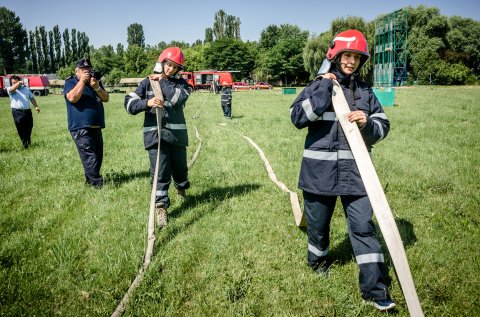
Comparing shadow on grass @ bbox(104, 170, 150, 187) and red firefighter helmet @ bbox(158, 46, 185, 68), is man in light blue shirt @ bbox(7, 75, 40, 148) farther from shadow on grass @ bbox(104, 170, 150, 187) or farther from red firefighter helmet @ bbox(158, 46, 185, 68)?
red firefighter helmet @ bbox(158, 46, 185, 68)

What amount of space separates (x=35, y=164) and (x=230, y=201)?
5.48 metres

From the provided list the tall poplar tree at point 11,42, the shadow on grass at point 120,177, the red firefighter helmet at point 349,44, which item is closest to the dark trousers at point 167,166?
the shadow on grass at point 120,177

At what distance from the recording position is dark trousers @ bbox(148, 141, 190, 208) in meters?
4.85

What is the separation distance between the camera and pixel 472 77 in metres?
51.1

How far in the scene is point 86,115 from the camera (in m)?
6.12

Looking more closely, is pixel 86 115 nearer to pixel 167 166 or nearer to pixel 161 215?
pixel 167 166

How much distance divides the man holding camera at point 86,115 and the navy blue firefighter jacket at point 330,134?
440cm

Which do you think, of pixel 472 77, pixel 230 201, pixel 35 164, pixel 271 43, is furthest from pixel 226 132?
pixel 271 43

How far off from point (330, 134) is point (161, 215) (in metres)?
2.71

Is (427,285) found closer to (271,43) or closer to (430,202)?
(430,202)

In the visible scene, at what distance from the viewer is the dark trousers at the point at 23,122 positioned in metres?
9.71

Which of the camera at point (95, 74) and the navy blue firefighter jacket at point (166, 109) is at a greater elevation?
the camera at point (95, 74)

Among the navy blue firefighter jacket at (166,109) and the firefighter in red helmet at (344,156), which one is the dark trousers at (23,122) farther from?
the firefighter in red helmet at (344,156)

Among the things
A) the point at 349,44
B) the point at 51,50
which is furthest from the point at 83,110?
the point at 51,50
